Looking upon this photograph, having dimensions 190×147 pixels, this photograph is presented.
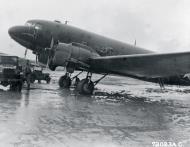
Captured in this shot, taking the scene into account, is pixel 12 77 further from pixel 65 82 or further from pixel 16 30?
pixel 65 82

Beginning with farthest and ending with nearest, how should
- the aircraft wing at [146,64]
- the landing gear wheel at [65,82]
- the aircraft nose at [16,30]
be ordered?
the landing gear wheel at [65,82]
the aircraft nose at [16,30]
the aircraft wing at [146,64]

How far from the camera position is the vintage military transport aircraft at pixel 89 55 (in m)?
14.1

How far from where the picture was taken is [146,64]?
1437cm

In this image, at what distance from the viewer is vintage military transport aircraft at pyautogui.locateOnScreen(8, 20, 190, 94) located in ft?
46.2

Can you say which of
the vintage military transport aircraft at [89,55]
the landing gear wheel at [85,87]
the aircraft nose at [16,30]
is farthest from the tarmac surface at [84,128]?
the aircraft nose at [16,30]

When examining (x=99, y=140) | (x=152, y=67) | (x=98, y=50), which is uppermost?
(x=98, y=50)

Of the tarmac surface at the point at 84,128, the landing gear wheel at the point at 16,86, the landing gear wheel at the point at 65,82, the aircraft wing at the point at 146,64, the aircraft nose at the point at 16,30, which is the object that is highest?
the aircraft nose at the point at 16,30

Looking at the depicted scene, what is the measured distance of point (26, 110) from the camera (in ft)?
29.1

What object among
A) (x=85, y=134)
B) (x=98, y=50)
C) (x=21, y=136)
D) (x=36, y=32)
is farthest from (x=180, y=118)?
(x=36, y=32)

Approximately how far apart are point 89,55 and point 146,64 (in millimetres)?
2832

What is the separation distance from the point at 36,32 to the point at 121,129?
11297 mm

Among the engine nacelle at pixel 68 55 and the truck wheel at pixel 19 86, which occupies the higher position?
the engine nacelle at pixel 68 55

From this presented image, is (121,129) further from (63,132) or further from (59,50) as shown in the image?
(59,50)

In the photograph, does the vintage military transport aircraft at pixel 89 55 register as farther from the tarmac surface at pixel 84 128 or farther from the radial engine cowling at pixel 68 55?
the tarmac surface at pixel 84 128
